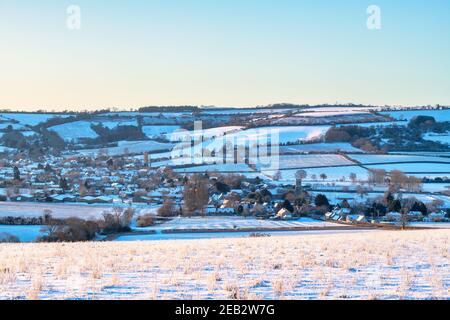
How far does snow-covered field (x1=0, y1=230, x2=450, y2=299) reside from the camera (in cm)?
826

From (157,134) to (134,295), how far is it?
98010 mm

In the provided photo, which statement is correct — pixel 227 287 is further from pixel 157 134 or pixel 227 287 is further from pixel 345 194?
pixel 157 134

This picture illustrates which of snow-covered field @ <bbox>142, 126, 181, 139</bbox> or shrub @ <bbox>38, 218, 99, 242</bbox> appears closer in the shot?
shrub @ <bbox>38, 218, 99, 242</bbox>

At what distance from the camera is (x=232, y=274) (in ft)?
33.1

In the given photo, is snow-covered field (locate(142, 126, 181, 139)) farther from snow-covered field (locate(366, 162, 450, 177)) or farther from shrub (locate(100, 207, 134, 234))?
shrub (locate(100, 207, 134, 234))

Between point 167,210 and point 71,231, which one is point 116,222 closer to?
point 71,231

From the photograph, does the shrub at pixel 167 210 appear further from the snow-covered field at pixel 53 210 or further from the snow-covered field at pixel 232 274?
the snow-covered field at pixel 232 274

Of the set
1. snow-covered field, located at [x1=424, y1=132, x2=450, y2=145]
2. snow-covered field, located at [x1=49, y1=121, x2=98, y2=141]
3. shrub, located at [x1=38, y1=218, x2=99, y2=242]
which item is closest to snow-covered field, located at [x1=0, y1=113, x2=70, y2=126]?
snow-covered field, located at [x1=49, y1=121, x2=98, y2=141]

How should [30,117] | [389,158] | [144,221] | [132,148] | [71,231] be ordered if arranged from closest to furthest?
1. [71,231]
2. [144,221]
3. [389,158]
4. [132,148]
5. [30,117]

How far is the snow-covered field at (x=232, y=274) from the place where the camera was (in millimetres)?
8258

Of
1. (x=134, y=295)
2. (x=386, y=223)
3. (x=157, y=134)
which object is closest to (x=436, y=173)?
(x=386, y=223)

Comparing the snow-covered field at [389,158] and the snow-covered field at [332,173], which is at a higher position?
the snow-covered field at [389,158]

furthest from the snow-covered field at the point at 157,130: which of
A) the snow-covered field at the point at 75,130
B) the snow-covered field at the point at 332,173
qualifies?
the snow-covered field at the point at 332,173

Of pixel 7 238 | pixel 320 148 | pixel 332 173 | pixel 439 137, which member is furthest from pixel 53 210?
pixel 439 137
